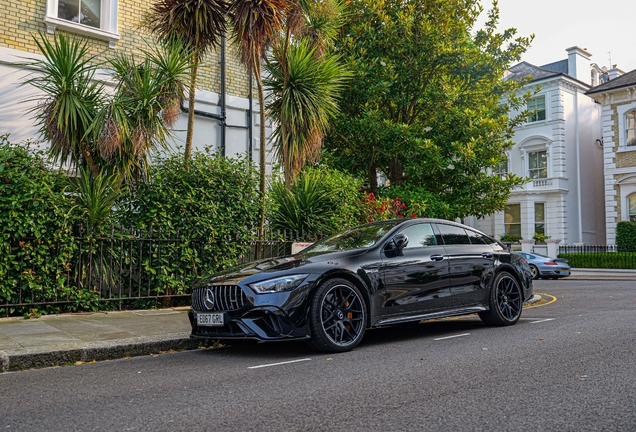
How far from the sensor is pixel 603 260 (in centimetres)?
2859

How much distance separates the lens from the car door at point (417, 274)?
6980 millimetres

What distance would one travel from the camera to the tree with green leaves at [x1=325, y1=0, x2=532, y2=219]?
57.9 ft

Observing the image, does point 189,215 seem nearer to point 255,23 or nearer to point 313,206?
point 313,206

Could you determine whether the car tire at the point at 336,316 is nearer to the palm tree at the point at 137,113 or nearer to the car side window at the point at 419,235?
the car side window at the point at 419,235

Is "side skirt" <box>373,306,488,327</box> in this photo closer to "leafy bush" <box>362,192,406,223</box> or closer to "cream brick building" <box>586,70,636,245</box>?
"leafy bush" <box>362,192,406,223</box>

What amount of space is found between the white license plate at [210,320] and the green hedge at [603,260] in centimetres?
2616

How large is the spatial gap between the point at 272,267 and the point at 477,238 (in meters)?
3.35

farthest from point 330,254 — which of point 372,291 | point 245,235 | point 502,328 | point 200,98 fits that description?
point 200,98

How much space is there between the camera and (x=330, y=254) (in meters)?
6.89

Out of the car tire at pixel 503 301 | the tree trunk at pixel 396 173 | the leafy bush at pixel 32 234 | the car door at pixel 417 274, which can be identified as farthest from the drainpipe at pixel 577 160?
the leafy bush at pixel 32 234

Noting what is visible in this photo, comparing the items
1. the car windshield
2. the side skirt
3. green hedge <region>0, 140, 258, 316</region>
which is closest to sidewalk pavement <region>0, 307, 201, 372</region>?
green hedge <region>0, 140, 258, 316</region>

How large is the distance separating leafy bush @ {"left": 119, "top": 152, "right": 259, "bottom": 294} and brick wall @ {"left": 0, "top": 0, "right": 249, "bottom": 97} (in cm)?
355

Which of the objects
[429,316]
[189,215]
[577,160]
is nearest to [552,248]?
[577,160]

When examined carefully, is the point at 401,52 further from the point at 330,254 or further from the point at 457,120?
the point at 330,254
